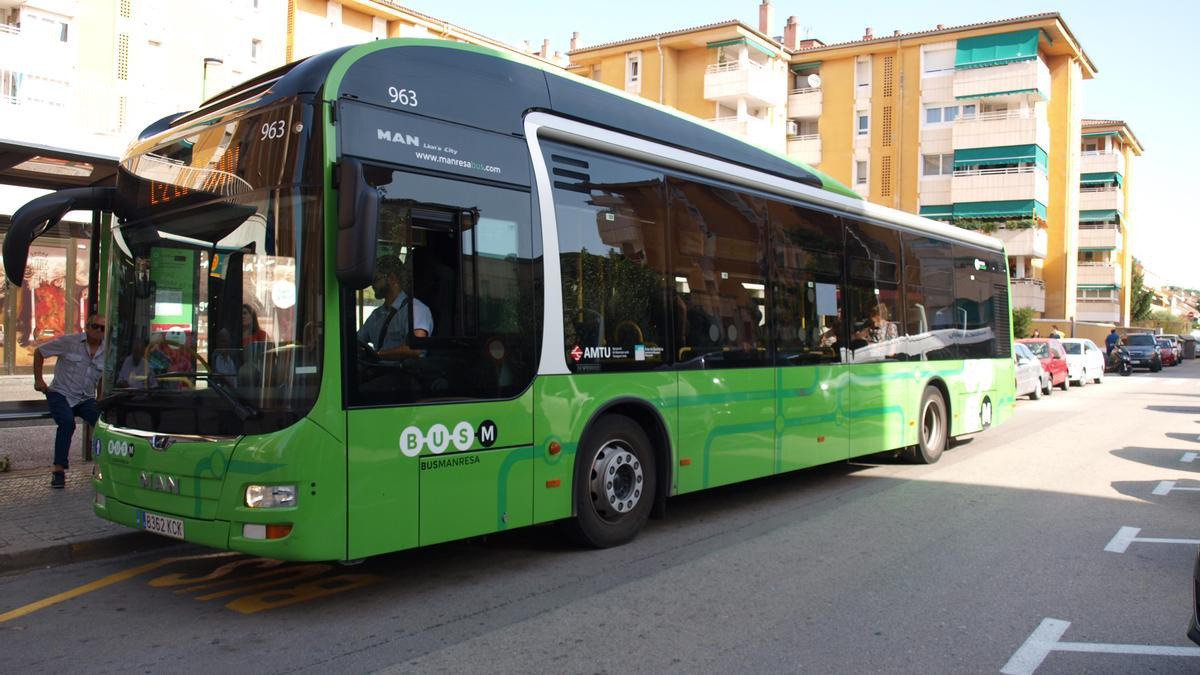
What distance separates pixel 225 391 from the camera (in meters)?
5.44

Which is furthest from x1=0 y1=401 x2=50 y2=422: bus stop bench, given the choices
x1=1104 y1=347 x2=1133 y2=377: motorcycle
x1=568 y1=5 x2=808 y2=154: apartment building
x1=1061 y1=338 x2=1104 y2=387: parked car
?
x1=1104 y1=347 x2=1133 y2=377: motorcycle

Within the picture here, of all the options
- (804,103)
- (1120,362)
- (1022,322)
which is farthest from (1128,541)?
(804,103)

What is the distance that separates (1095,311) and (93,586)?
70.2 m

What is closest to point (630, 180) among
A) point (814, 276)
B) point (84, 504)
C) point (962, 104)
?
point (814, 276)

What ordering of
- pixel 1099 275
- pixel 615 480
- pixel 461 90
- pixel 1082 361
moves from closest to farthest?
pixel 461 90
pixel 615 480
pixel 1082 361
pixel 1099 275

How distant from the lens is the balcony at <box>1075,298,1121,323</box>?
64.9 meters

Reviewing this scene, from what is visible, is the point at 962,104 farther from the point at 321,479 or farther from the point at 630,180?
the point at 321,479

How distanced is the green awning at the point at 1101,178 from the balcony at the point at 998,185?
2087 centimetres

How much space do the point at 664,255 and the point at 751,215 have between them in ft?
5.03

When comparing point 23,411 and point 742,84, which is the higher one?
point 742,84

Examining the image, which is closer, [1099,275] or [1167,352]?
[1167,352]

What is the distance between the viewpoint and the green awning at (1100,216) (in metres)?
64.8

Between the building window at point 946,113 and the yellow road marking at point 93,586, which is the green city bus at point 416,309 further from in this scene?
the building window at point 946,113

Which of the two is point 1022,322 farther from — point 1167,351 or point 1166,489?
point 1166,489
